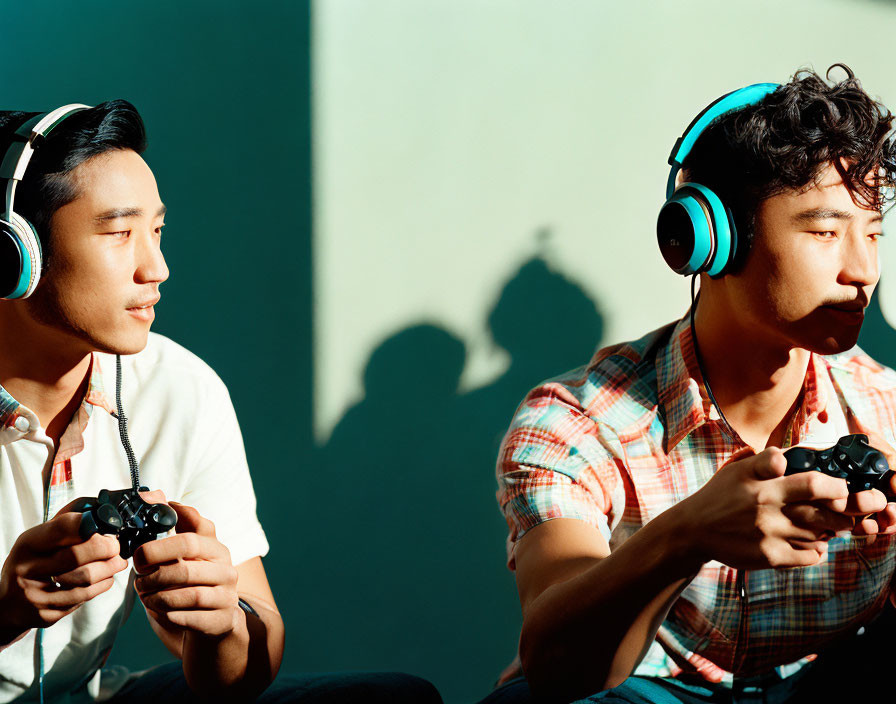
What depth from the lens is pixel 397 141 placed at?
203cm

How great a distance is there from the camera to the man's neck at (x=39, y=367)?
1474mm

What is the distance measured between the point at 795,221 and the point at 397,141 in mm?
957

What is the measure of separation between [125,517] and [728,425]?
0.92 metres

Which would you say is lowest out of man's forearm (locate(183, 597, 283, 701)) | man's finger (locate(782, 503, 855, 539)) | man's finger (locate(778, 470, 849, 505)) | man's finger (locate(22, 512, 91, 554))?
man's forearm (locate(183, 597, 283, 701))

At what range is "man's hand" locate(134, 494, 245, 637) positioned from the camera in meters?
1.22

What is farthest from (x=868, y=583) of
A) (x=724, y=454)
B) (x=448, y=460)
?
(x=448, y=460)

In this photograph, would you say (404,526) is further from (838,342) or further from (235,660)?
(838,342)

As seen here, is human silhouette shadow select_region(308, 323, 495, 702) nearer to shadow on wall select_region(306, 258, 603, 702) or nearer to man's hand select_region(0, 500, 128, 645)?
shadow on wall select_region(306, 258, 603, 702)

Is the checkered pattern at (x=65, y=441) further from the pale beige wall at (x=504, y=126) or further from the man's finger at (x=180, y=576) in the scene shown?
the pale beige wall at (x=504, y=126)

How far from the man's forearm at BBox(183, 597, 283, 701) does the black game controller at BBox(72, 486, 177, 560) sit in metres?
0.23

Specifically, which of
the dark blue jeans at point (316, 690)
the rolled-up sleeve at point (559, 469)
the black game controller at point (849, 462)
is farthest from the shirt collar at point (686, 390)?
the dark blue jeans at point (316, 690)

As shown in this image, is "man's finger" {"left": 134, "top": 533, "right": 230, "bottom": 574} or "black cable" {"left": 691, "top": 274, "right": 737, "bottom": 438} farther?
"black cable" {"left": 691, "top": 274, "right": 737, "bottom": 438}

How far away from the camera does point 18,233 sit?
1.30 meters

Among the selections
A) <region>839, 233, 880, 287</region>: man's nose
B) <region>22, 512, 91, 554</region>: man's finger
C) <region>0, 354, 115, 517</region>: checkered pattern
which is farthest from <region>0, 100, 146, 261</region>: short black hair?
<region>839, 233, 880, 287</region>: man's nose
